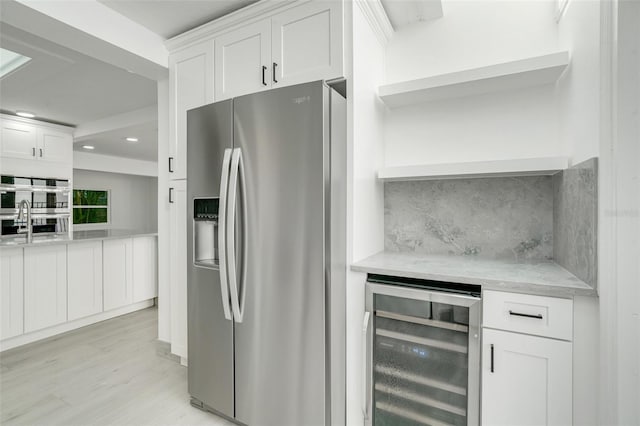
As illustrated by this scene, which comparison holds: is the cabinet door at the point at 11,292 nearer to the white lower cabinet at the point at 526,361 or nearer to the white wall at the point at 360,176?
the white wall at the point at 360,176

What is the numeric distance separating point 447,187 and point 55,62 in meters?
3.25

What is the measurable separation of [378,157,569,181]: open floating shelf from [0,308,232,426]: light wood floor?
181 centimetres

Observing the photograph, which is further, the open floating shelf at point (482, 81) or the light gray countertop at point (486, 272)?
the open floating shelf at point (482, 81)

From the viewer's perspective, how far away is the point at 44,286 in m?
2.86

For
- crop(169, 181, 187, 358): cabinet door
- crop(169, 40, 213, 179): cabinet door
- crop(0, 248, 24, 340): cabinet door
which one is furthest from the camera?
crop(0, 248, 24, 340): cabinet door

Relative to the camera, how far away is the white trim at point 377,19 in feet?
5.52

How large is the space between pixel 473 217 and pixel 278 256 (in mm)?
1257

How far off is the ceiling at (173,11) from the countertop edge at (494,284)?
69.4 inches

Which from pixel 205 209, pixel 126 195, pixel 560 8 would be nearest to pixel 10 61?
pixel 205 209

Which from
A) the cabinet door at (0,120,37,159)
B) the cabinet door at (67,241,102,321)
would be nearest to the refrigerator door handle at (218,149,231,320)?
the cabinet door at (67,241,102,321)

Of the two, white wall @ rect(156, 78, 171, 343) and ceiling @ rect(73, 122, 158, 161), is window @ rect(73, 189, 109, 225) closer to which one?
ceiling @ rect(73, 122, 158, 161)

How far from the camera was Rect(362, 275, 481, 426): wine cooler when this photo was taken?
133 cm

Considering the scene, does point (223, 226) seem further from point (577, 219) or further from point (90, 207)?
point (90, 207)

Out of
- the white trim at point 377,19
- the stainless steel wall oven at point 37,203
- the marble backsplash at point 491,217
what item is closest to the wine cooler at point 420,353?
the marble backsplash at point 491,217
